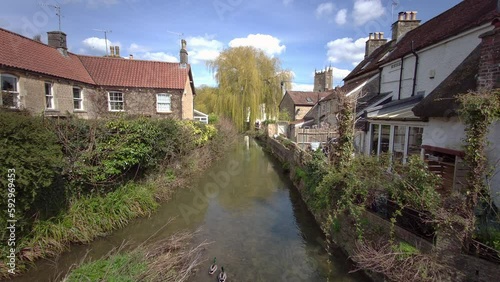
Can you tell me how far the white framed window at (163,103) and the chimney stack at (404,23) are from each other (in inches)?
641

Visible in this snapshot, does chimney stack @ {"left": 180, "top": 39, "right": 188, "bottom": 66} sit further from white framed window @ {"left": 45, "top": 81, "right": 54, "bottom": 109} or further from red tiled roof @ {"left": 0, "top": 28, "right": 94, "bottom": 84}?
white framed window @ {"left": 45, "top": 81, "right": 54, "bottom": 109}

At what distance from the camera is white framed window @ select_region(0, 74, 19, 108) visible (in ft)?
34.8

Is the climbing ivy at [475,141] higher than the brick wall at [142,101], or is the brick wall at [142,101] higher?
the brick wall at [142,101]

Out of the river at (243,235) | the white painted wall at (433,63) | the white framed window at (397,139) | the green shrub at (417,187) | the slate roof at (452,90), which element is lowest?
the river at (243,235)

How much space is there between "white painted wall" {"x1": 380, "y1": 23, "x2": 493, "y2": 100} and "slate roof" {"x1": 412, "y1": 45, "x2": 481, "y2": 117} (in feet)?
4.90

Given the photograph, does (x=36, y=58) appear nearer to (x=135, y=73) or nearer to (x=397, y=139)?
(x=135, y=73)

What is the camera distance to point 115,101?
18.1m

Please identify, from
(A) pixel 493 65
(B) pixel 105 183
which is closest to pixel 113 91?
(B) pixel 105 183

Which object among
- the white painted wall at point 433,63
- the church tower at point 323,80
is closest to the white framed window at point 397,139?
the white painted wall at point 433,63

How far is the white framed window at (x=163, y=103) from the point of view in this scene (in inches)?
741

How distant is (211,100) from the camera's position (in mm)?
31438

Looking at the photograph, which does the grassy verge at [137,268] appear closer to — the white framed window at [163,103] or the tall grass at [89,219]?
the tall grass at [89,219]

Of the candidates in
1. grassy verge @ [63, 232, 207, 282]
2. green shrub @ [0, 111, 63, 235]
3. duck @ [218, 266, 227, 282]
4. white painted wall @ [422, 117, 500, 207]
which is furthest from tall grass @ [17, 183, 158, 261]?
white painted wall @ [422, 117, 500, 207]

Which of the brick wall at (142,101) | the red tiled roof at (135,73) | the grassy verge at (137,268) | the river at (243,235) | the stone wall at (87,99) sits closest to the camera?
the grassy verge at (137,268)
